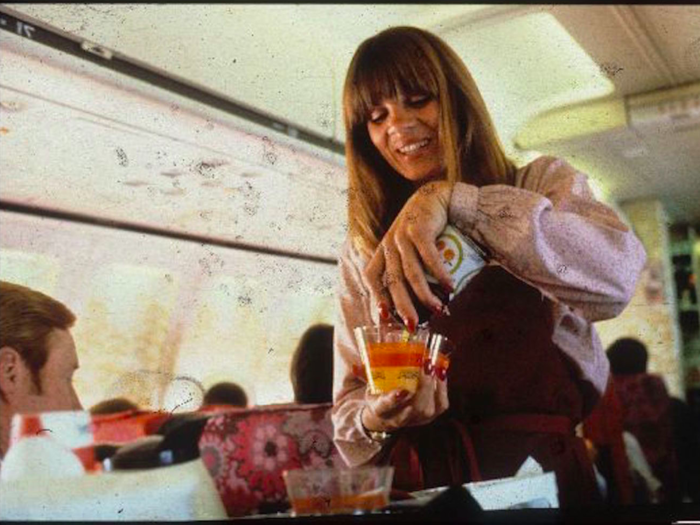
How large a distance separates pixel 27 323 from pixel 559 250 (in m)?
1.44

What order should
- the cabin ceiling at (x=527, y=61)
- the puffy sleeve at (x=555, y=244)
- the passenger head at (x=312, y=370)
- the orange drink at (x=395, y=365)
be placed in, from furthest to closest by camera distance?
the passenger head at (x=312, y=370) < the cabin ceiling at (x=527, y=61) < the puffy sleeve at (x=555, y=244) < the orange drink at (x=395, y=365)

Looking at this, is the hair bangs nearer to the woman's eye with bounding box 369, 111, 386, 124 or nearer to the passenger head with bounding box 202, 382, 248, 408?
the woman's eye with bounding box 369, 111, 386, 124

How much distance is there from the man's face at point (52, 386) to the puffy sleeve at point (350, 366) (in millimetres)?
870

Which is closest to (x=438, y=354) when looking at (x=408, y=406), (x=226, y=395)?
(x=408, y=406)

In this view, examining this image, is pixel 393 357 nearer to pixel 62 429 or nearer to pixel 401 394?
pixel 401 394

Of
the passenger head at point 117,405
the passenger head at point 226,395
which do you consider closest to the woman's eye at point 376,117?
the passenger head at point 226,395

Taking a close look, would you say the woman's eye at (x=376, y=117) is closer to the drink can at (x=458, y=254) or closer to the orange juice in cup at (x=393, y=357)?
the drink can at (x=458, y=254)

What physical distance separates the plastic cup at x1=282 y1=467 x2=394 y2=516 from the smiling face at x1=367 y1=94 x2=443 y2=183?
2.46 feet

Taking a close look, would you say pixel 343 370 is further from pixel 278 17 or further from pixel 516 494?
pixel 278 17

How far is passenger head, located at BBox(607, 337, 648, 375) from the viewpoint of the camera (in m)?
1.44

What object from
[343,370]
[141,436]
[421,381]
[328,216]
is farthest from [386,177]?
[141,436]

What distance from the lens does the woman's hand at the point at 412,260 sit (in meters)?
1.13

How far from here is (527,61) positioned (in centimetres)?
162

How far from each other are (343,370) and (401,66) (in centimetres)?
64
